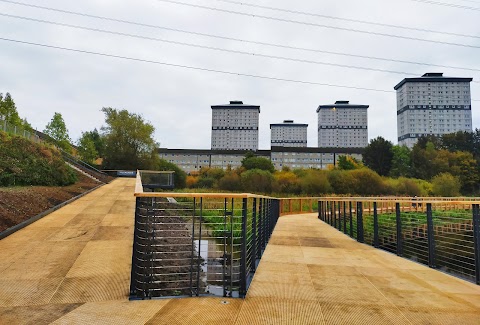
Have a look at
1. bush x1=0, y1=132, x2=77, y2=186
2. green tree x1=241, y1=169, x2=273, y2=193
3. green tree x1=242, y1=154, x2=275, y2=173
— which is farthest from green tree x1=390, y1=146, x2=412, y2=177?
bush x1=0, y1=132, x2=77, y2=186

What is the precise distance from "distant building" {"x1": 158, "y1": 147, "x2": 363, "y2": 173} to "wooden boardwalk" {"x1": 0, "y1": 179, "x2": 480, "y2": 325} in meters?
71.9

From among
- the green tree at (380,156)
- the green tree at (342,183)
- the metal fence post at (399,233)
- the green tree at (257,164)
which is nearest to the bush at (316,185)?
the green tree at (342,183)

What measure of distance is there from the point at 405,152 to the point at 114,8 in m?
53.5

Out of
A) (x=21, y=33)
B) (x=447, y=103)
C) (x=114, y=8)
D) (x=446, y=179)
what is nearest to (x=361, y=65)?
(x=114, y=8)

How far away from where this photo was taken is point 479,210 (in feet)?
13.8

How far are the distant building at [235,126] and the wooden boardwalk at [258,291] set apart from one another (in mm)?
128549

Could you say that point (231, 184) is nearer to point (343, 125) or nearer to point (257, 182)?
point (257, 182)

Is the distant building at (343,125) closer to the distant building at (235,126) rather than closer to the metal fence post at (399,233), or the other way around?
the distant building at (235,126)

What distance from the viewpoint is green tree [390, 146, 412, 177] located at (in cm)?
4848

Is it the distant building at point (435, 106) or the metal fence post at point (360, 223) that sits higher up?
the distant building at point (435, 106)

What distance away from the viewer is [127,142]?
38.4 meters

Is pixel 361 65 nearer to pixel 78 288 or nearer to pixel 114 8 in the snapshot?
pixel 114 8

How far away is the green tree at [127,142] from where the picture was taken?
37344 millimetres

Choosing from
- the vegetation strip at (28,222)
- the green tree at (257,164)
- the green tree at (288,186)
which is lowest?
the vegetation strip at (28,222)
